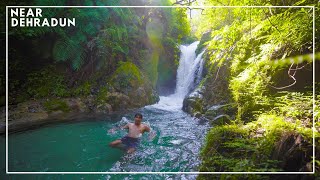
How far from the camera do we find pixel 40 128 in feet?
16.7

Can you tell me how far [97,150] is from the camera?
3990 millimetres

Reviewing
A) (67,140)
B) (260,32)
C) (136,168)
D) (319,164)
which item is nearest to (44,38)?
(67,140)

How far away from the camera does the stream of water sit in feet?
11.0

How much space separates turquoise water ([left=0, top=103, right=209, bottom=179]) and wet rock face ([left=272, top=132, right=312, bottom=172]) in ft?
3.98

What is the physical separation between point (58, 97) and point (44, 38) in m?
1.93

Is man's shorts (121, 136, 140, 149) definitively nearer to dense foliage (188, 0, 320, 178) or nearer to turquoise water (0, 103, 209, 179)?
turquoise water (0, 103, 209, 179)

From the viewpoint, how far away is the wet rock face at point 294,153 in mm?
2098

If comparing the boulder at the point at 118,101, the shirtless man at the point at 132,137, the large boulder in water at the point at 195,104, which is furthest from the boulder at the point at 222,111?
the boulder at the point at 118,101

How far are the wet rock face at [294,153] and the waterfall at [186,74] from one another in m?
6.75

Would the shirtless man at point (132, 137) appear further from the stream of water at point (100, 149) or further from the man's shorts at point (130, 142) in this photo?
the stream of water at point (100, 149)

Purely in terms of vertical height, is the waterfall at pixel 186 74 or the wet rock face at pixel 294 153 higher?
the waterfall at pixel 186 74

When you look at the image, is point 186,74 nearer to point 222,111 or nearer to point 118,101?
point 118,101

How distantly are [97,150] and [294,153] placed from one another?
3.08 metres

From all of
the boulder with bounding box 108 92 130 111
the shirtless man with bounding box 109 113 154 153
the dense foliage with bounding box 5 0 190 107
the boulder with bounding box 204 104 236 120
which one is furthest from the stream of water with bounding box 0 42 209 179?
the dense foliage with bounding box 5 0 190 107
